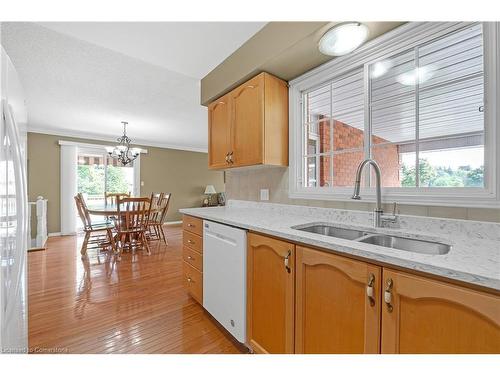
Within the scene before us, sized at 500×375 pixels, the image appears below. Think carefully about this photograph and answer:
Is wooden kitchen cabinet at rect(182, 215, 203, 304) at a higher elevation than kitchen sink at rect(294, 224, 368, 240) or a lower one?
lower

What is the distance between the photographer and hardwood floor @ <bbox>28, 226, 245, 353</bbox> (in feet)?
5.10

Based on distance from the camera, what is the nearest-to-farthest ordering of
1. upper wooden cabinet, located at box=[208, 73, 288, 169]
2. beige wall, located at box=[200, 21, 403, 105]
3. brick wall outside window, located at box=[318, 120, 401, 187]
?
beige wall, located at box=[200, 21, 403, 105] → brick wall outside window, located at box=[318, 120, 401, 187] → upper wooden cabinet, located at box=[208, 73, 288, 169]

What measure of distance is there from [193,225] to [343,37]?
1.79m

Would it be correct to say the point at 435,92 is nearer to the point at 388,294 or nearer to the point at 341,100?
the point at 341,100

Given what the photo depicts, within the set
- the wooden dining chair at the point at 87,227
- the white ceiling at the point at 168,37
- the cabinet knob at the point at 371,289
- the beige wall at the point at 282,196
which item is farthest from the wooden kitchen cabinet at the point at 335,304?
the wooden dining chair at the point at 87,227

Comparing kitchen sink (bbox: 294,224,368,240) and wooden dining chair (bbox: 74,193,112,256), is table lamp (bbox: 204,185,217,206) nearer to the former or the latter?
wooden dining chair (bbox: 74,193,112,256)

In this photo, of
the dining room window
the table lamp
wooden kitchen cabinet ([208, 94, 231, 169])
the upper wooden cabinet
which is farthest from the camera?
the table lamp

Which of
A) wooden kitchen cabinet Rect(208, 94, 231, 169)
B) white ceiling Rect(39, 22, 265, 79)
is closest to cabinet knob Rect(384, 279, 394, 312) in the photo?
wooden kitchen cabinet Rect(208, 94, 231, 169)

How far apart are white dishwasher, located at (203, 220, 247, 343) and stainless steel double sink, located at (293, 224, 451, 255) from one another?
44 cm

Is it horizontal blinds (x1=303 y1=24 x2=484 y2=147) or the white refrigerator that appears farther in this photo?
horizontal blinds (x1=303 y1=24 x2=484 y2=147)

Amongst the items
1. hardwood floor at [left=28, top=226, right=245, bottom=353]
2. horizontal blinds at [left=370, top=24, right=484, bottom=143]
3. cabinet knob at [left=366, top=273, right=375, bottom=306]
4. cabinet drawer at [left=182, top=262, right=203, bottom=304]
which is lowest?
hardwood floor at [left=28, top=226, right=245, bottom=353]

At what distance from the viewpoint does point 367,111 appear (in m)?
1.55

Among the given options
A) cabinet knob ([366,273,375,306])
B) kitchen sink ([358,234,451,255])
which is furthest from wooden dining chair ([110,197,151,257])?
cabinet knob ([366,273,375,306])
